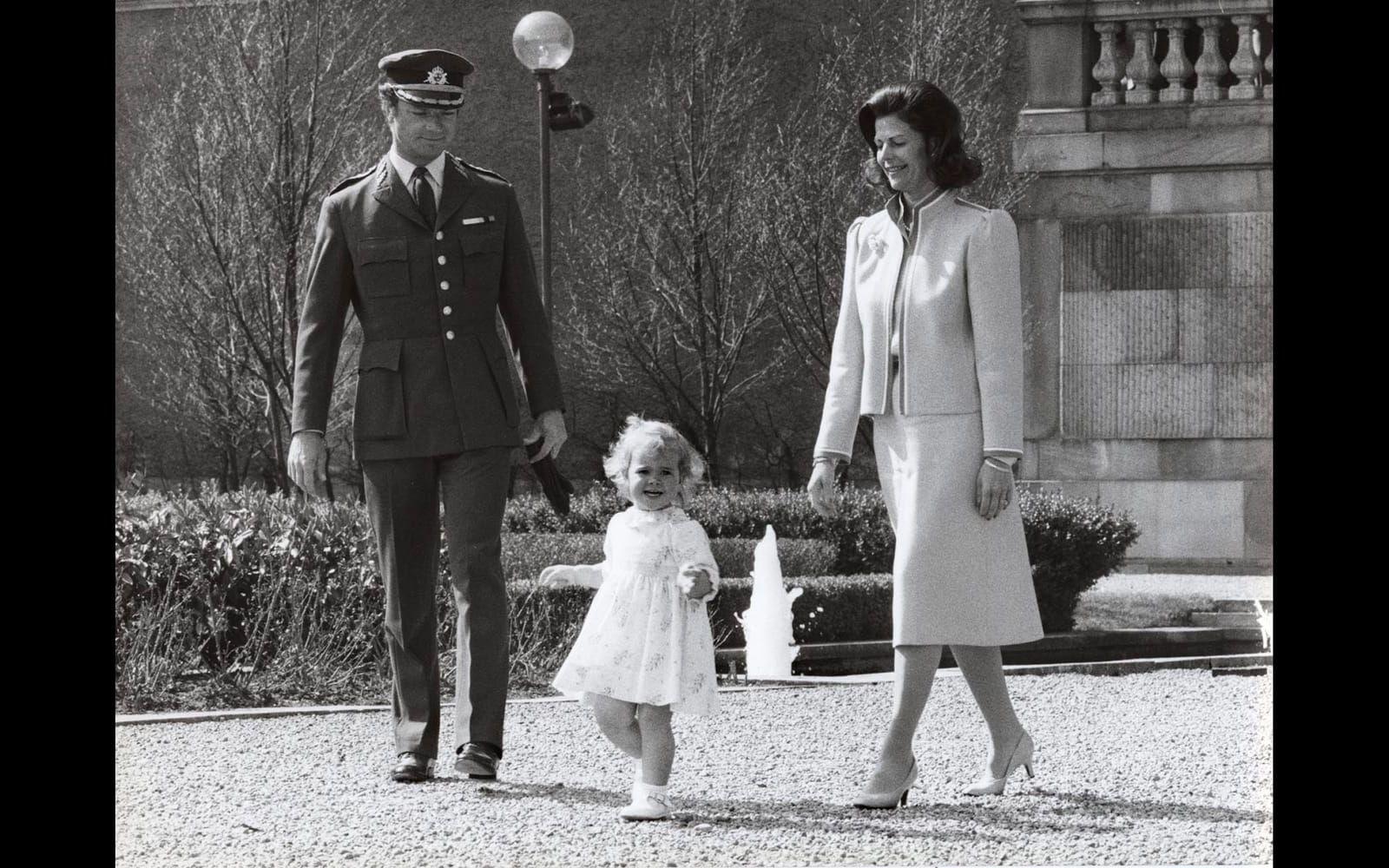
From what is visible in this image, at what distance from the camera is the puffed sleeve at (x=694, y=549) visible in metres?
5.04

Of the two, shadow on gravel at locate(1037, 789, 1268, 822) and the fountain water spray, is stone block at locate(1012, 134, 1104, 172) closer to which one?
the fountain water spray

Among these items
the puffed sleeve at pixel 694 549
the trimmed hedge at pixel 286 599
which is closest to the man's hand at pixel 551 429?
the puffed sleeve at pixel 694 549

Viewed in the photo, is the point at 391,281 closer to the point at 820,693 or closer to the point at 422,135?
the point at 422,135

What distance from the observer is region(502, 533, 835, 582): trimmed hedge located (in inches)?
448

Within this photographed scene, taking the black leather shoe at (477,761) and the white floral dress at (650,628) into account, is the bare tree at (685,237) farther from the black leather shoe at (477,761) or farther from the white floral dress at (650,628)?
the white floral dress at (650,628)

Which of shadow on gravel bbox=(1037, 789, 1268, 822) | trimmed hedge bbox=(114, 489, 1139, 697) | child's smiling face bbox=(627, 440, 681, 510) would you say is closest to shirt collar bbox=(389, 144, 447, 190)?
child's smiling face bbox=(627, 440, 681, 510)

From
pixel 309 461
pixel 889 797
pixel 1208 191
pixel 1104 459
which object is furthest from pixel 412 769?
pixel 1208 191

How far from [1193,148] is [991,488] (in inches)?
424

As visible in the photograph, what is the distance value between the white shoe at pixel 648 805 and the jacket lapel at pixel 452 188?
5.96ft

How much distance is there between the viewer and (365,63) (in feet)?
54.5

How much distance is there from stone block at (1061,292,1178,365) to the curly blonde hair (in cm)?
1034

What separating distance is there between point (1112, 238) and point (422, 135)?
10412 mm

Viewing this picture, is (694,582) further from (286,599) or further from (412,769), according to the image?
(286,599)
